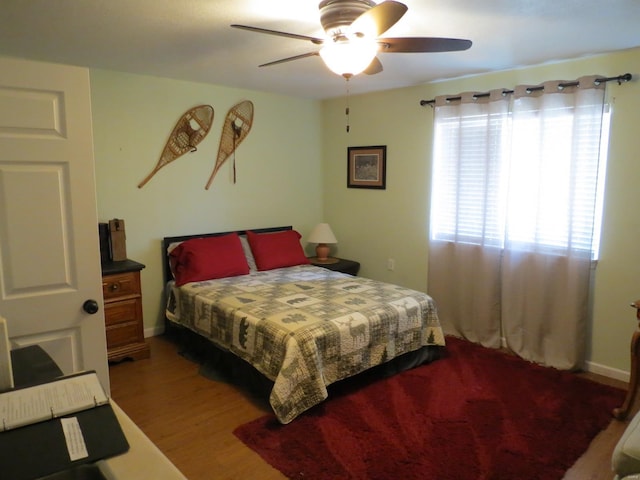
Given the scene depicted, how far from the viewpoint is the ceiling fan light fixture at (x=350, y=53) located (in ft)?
6.69

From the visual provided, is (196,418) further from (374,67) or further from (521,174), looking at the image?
(521,174)

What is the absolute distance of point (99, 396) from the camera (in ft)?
4.17

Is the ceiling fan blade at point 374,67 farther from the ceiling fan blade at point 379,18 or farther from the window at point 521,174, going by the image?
the window at point 521,174

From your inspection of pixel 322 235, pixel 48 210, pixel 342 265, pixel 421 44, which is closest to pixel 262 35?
pixel 421 44

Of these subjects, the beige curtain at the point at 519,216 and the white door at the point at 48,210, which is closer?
the white door at the point at 48,210

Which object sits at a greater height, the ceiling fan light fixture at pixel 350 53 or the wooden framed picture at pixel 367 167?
the ceiling fan light fixture at pixel 350 53

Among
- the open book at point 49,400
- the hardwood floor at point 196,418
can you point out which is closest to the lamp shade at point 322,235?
the hardwood floor at point 196,418

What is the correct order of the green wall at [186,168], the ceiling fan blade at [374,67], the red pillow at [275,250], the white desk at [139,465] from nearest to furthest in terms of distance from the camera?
the white desk at [139,465] < the ceiling fan blade at [374,67] < the green wall at [186,168] < the red pillow at [275,250]

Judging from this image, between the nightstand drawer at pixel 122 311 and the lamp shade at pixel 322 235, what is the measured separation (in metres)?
1.90

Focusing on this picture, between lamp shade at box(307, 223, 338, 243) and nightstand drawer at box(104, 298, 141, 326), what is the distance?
1899 mm

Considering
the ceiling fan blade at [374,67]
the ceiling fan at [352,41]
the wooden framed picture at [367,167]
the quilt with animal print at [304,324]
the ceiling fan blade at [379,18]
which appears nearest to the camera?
the ceiling fan blade at [379,18]

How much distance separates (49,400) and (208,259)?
2649 mm

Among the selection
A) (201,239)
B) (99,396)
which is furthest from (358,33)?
(201,239)

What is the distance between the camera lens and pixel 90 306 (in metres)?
2.08
